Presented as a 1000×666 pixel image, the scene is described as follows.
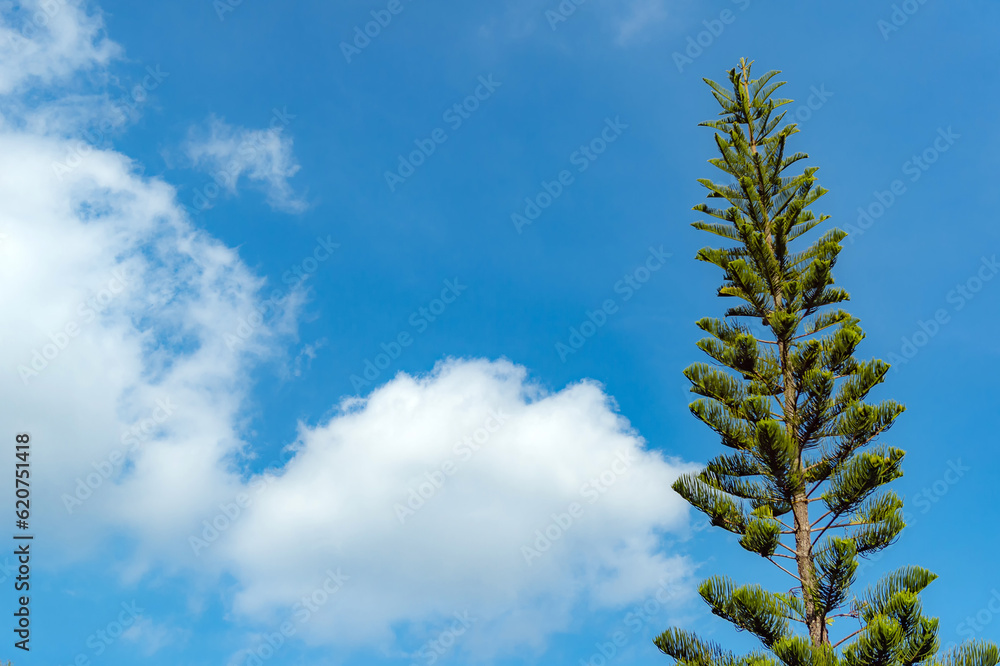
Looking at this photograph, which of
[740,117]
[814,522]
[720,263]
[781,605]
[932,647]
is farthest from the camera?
[740,117]

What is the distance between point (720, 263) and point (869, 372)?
2.86m

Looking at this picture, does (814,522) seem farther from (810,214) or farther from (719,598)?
(810,214)

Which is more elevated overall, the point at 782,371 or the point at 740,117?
the point at 740,117

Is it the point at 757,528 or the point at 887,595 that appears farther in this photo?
the point at 757,528

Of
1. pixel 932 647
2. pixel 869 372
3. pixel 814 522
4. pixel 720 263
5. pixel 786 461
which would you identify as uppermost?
pixel 720 263

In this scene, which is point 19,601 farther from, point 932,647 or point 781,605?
point 932,647

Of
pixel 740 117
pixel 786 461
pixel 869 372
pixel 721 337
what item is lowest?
pixel 786 461

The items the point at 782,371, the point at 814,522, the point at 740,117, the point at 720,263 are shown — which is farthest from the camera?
the point at 740,117

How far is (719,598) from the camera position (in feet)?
29.8

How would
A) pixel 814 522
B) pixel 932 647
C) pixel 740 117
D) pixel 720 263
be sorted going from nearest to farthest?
pixel 932 647 < pixel 814 522 < pixel 720 263 < pixel 740 117

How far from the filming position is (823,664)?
817cm

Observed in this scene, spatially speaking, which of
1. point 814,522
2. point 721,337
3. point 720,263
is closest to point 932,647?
point 814,522

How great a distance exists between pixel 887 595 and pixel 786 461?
6.58ft

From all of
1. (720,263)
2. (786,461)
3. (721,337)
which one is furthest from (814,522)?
(720,263)
